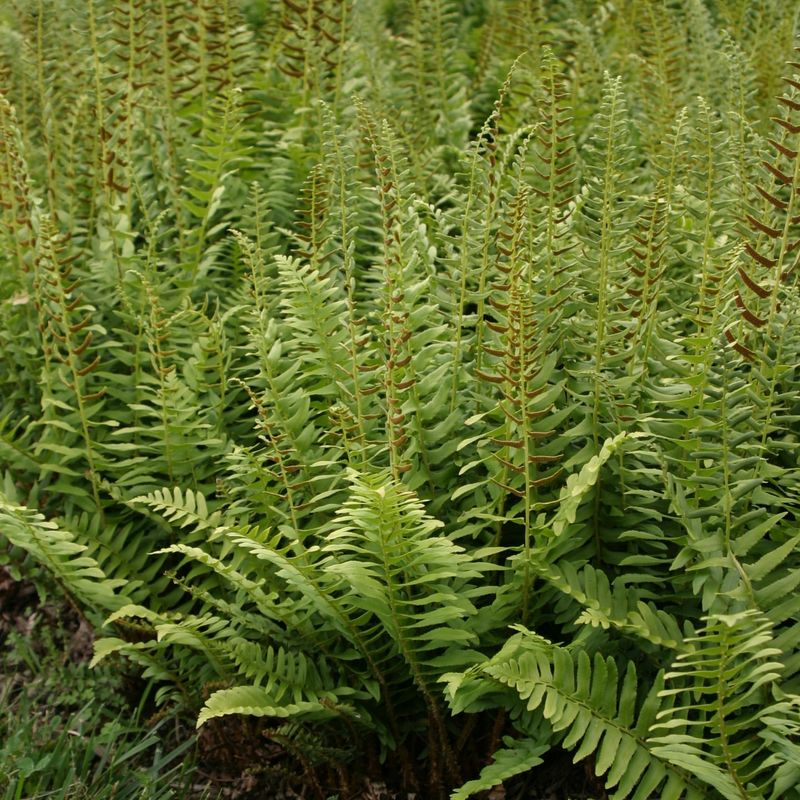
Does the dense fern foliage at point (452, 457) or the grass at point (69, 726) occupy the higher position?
the dense fern foliage at point (452, 457)

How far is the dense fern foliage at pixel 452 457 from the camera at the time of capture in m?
2.03

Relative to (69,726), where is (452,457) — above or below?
above

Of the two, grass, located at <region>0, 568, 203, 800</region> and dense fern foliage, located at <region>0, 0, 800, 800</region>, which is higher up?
A: dense fern foliage, located at <region>0, 0, 800, 800</region>

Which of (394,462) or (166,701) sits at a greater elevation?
(394,462)

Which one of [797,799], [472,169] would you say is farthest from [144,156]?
[797,799]

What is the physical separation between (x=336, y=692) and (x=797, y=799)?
977 millimetres

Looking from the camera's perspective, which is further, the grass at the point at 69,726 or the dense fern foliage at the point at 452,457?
the grass at the point at 69,726

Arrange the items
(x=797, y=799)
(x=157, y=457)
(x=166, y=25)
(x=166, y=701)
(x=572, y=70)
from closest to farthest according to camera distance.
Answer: (x=797, y=799)
(x=166, y=701)
(x=157, y=457)
(x=166, y=25)
(x=572, y=70)

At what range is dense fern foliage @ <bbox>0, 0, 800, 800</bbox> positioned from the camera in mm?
2027

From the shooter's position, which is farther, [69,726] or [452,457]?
[69,726]

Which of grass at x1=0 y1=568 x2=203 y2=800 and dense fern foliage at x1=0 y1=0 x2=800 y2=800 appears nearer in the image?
dense fern foliage at x1=0 y1=0 x2=800 y2=800

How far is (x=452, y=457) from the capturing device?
253 cm

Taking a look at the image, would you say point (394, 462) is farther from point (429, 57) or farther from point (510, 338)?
point (429, 57)

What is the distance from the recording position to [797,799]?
194cm
